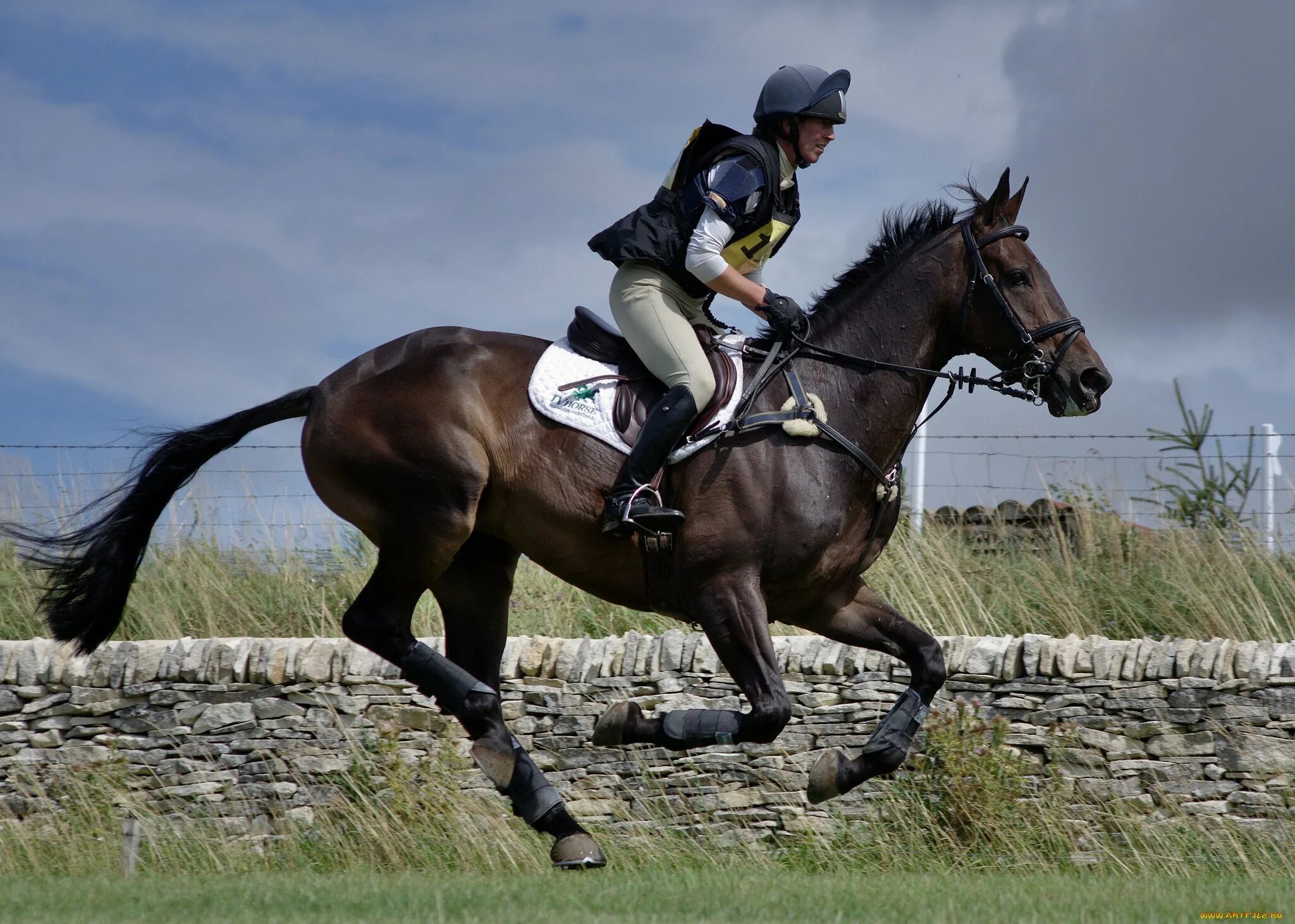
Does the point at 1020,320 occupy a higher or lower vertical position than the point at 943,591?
higher

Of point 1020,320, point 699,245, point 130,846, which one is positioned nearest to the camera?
point 699,245

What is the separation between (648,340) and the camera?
5.49 metres

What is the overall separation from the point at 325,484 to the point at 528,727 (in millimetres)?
3080

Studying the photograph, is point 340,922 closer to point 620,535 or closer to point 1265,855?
point 620,535

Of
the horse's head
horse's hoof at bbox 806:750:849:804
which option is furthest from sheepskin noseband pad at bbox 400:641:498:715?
the horse's head

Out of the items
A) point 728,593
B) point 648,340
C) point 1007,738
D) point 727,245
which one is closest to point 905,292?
point 727,245

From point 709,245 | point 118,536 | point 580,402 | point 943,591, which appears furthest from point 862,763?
point 943,591

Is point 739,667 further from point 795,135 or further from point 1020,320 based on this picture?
point 795,135

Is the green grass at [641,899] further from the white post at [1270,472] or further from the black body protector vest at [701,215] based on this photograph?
the white post at [1270,472]

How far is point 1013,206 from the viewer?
573 centimetres

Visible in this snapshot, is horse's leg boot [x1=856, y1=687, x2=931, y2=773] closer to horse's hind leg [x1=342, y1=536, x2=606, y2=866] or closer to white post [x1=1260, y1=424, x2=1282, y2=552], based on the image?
horse's hind leg [x1=342, y1=536, x2=606, y2=866]

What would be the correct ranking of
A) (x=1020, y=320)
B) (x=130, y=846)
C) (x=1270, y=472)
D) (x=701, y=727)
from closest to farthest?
(x=701, y=727)
(x=1020, y=320)
(x=130, y=846)
(x=1270, y=472)

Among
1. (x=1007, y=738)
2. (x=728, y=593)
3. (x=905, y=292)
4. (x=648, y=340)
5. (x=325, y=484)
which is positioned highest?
(x=905, y=292)

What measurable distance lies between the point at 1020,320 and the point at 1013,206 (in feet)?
1.89
